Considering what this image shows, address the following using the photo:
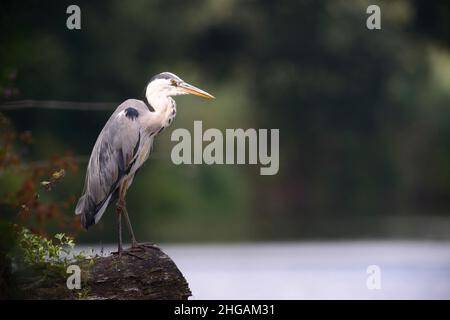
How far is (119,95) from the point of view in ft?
74.3

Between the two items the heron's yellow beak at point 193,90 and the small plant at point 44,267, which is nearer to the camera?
the small plant at point 44,267

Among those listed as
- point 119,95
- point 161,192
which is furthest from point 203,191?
point 119,95

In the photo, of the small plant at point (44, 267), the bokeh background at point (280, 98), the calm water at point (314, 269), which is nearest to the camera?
the small plant at point (44, 267)

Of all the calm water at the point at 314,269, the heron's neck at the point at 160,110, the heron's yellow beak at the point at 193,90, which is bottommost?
the calm water at the point at 314,269

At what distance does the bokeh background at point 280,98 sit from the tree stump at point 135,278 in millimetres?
→ 12981

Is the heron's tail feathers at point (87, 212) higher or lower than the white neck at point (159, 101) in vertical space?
lower

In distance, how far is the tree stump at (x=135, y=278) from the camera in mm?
7859

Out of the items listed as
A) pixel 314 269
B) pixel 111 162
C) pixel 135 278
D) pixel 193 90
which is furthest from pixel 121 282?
pixel 314 269

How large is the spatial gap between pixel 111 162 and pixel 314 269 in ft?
26.3

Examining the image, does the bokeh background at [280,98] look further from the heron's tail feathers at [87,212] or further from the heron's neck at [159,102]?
the heron's tail feathers at [87,212]

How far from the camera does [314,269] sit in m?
16.0

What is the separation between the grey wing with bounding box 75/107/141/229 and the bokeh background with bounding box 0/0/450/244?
491 inches

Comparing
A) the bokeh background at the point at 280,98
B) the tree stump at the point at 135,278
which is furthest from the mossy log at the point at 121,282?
the bokeh background at the point at 280,98

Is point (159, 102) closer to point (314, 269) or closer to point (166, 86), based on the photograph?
point (166, 86)
